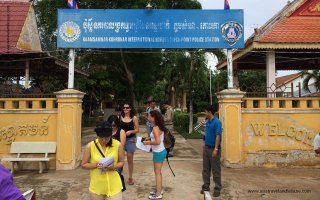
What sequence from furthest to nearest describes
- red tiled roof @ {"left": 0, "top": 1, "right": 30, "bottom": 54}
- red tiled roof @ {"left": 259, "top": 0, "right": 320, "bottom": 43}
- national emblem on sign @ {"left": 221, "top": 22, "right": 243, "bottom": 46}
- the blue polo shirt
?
red tiled roof @ {"left": 0, "top": 1, "right": 30, "bottom": 54} → red tiled roof @ {"left": 259, "top": 0, "right": 320, "bottom": 43} → national emblem on sign @ {"left": 221, "top": 22, "right": 243, "bottom": 46} → the blue polo shirt

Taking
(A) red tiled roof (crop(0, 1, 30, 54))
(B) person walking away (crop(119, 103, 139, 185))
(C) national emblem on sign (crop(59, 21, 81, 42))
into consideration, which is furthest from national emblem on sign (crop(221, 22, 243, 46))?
(A) red tiled roof (crop(0, 1, 30, 54))

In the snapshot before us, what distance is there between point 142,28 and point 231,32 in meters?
2.49

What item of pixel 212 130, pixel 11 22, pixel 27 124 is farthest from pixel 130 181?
pixel 11 22

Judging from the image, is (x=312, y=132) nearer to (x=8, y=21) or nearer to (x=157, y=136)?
(x=157, y=136)

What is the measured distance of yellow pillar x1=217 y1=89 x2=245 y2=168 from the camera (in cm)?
796

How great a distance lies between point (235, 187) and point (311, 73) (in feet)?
80.7

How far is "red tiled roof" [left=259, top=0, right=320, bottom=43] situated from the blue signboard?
140 centimetres

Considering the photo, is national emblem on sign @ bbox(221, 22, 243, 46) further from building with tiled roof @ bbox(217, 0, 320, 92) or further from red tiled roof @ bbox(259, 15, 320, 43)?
red tiled roof @ bbox(259, 15, 320, 43)

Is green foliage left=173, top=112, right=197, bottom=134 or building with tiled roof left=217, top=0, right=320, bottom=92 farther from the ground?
building with tiled roof left=217, top=0, right=320, bottom=92

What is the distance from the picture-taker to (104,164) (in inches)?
130

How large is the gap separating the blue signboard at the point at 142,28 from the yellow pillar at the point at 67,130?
1.48 meters

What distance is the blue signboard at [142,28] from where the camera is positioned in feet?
27.0

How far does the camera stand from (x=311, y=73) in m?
27.1

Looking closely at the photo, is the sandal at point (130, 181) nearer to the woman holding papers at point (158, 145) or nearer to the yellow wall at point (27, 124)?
the woman holding papers at point (158, 145)
